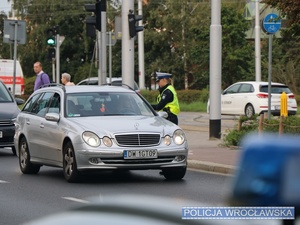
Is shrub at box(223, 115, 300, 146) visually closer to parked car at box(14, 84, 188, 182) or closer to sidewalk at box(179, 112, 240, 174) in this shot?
sidewalk at box(179, 112, 240, 174)

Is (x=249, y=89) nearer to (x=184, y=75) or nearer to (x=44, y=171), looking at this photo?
(x=44, y=171)

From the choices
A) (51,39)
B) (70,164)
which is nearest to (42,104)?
(70,164)

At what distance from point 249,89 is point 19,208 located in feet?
91.9

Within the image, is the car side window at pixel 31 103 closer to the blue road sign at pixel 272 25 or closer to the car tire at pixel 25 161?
the car tire at pixel 25 161

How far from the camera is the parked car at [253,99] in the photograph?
1468 inches

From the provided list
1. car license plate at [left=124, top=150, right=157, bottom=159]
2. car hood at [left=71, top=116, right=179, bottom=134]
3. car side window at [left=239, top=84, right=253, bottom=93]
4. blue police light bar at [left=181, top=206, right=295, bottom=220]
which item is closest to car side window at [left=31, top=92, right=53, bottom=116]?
car hood at [left=71, top=116, right=179, bottom=134]

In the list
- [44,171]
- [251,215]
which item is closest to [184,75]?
[44,171]

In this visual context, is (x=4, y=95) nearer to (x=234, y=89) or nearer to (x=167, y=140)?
(x=167, y=140)

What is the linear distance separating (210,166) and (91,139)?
10.8 ft

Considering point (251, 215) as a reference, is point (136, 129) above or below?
below

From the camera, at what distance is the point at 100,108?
1468cm

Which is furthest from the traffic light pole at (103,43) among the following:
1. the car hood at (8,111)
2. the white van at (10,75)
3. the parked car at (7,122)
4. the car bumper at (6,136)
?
the white van at (10,75)

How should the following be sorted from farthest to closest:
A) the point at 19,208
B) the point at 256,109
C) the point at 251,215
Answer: the point at 256,109 → the point at 19,208 → the point at 251,215

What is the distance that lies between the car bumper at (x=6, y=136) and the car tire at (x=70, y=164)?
5564mm
